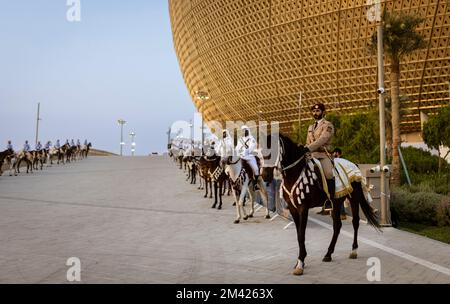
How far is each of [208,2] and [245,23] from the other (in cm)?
1179

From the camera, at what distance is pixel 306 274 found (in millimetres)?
6168

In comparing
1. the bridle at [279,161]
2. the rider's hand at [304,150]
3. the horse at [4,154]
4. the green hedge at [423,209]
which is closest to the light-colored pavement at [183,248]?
the bridle at [279,161]

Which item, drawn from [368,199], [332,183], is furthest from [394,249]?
[332,183]

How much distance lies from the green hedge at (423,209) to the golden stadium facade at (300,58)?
26.9 meters

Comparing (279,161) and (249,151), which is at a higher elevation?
(249,151)

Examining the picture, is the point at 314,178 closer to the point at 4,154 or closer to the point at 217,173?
the point at 217,173

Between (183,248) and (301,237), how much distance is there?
271 centimetres

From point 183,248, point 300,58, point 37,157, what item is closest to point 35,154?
point 37,157

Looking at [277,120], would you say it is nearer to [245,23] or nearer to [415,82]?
[245,23]

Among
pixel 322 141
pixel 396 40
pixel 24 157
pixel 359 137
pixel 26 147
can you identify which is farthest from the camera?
pixel 359 137

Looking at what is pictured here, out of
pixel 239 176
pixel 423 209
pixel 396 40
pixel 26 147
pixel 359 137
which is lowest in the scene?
pixel 423 209

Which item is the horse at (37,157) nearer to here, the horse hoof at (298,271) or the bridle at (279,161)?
the bridle at (279,161)

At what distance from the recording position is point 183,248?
8.09 m
